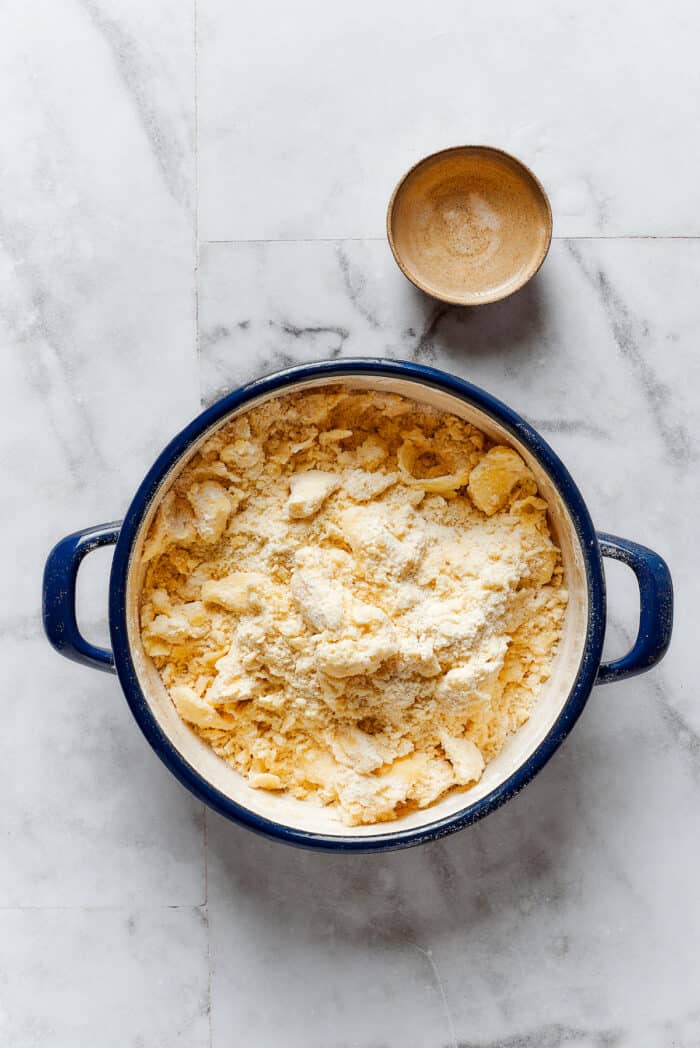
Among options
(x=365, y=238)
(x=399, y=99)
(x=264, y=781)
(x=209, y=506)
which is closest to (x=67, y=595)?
(x=209, y=506)

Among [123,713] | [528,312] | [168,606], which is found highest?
[528,312]

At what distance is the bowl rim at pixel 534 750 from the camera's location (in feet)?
3.15

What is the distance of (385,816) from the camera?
3.31ft

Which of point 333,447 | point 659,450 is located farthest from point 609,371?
point 333,447

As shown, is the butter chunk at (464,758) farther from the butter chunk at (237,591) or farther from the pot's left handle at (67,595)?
the pot's left handle at (67,595)

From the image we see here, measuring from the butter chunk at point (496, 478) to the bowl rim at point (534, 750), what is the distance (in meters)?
0.05

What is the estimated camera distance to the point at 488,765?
40.4 inches

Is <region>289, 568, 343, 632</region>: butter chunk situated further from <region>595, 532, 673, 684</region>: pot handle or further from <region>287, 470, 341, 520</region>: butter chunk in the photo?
<region>595, 532, 673, 684</region>: pot handle

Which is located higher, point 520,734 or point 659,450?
point 659,450

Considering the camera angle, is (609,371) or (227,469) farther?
(609,371)

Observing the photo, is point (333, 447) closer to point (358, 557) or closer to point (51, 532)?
point (358, 557)

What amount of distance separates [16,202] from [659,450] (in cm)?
82

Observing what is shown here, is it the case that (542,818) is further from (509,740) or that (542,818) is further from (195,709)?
(195,709)

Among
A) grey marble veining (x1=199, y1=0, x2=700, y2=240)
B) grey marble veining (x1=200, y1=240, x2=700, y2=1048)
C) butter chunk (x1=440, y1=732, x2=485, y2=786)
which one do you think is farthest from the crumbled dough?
grey marble veining (x1=199, y1=0, x2=700, y2=240)
